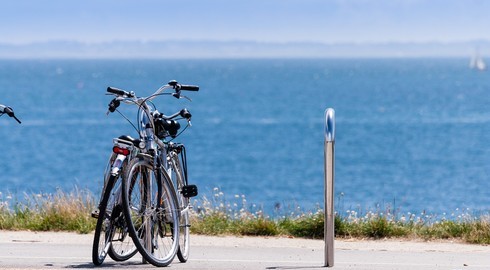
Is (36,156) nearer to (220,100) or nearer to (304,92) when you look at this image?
(220,100)

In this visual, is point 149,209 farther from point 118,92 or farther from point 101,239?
point 118,92

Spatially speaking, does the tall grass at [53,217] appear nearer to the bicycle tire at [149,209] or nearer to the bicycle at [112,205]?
the bicycle tire at [149,209]

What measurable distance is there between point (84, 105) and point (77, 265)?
→ 346 ft

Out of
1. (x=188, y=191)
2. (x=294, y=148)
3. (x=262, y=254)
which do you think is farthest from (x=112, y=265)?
(x=294, y=148)

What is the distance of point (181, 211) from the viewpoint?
985 centimetres

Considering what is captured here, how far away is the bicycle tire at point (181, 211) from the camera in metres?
9.87

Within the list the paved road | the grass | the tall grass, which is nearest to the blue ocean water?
the tall grass

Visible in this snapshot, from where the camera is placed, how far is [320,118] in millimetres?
97062

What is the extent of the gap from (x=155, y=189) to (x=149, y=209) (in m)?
0.19

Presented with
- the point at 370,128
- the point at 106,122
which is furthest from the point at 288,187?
the point at 106,122

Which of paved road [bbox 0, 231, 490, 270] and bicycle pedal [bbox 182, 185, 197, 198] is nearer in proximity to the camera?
paved road [bbox 0, 231, 490, 270]

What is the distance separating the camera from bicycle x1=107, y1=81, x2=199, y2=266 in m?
9.25

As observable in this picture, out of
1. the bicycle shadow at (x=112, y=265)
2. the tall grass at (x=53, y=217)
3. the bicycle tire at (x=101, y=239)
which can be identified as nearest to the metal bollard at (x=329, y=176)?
the bicycle shadow at (x=112, y=265)

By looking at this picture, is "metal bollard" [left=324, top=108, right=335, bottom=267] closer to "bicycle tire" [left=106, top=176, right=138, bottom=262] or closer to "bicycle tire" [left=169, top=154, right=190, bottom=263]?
"bicycle tire" [left=169, top=154, right=190, bottom=263]
